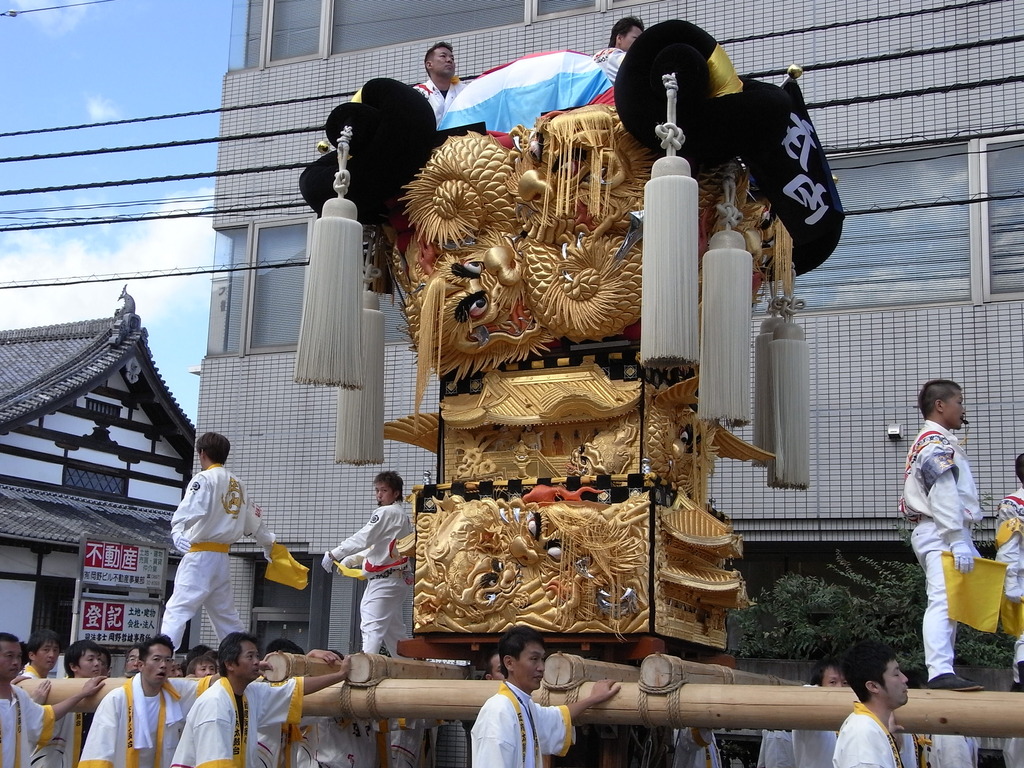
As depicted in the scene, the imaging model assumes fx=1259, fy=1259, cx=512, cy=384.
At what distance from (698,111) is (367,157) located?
6.33ft

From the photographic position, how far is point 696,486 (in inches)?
280

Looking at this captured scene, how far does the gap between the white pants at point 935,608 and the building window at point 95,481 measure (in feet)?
46.1

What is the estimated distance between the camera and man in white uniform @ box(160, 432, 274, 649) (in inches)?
287

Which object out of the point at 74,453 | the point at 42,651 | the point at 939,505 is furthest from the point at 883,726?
the point at 74,453

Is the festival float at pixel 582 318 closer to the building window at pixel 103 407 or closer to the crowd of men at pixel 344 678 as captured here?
the crowd of men at pixel 344 678

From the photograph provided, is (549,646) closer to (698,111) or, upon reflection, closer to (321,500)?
(698,111)

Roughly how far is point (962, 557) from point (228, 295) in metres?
8.18

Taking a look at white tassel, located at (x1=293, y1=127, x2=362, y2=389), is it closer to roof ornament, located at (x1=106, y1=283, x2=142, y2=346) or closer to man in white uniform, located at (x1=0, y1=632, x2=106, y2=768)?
man in white uniform, located at (x1=0, y1=632, x2=106, y2=768)

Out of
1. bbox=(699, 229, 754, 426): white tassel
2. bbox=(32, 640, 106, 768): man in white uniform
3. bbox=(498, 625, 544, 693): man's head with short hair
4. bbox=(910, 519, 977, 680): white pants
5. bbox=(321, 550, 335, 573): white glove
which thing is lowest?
bbox=(32, 640, 106, 768): man in white uniform

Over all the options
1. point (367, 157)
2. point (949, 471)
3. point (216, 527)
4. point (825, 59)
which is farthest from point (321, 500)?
point (949, 471)

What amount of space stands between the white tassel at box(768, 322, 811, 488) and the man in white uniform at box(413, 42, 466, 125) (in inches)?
97.1

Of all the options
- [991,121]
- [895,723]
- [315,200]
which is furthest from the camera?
[991,121]

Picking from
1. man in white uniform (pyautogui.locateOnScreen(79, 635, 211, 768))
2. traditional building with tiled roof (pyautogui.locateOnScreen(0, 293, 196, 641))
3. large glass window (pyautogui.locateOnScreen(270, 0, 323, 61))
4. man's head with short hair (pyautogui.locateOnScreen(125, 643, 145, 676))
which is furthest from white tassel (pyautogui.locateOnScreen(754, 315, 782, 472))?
traditional building with tiled roof (pyautogui.locateOnScreen(0, 293, 196, 641))

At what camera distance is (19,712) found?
589 cm
